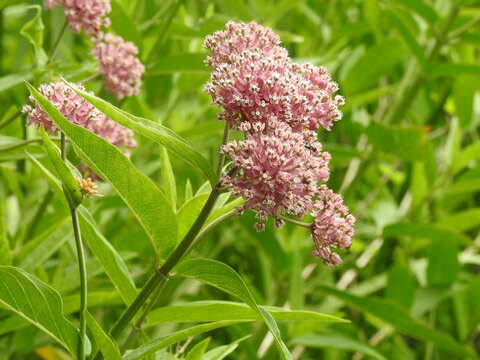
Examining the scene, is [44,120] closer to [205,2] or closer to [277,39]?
[277,39]

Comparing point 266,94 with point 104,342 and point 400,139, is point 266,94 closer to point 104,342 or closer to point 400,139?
point 104,342

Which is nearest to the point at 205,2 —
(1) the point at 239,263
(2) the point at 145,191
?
(1) the point at 239,263

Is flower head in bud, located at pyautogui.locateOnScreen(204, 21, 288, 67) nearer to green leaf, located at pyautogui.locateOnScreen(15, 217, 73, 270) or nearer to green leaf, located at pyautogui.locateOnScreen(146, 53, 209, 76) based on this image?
green leaf, located at pyautogui.locateOnScreen(15, 217, 73, 270)

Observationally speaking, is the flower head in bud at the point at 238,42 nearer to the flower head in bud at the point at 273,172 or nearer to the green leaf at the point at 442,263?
the flower head in bud at the point at 273,172

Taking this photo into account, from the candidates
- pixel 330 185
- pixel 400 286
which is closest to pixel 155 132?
pixel 400 286

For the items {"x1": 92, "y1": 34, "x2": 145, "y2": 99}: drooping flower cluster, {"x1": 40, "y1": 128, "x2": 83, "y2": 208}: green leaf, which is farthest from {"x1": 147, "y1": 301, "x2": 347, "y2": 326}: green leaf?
{"x1": 92, "y1": 34, "x2": 145, "y2": 99}: drooping flower cluster
